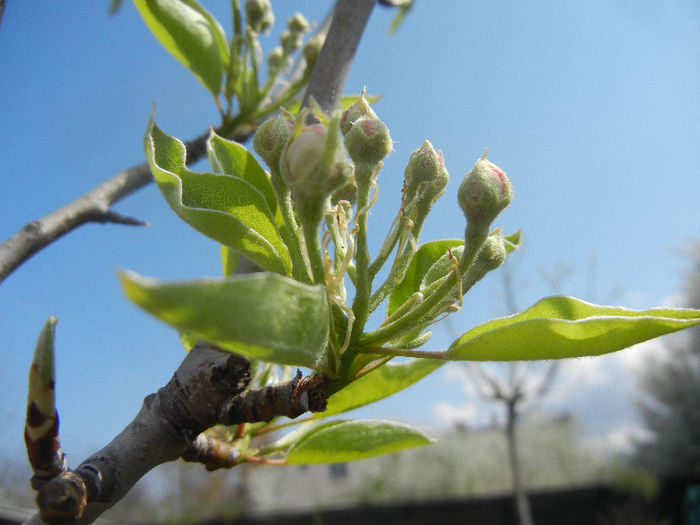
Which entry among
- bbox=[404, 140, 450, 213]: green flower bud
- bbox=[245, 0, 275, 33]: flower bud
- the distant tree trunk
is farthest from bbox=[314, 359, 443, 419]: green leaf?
the distant tree trunk

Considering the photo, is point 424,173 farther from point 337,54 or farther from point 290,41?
point 290,41

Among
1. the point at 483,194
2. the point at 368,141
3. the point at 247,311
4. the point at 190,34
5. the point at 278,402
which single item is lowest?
the point at 278,402

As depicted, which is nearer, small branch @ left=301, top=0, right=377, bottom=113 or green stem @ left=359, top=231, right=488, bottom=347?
green stem @ left=359, top=231, right=488, bottom=347

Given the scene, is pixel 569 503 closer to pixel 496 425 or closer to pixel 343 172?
pixel 496 425

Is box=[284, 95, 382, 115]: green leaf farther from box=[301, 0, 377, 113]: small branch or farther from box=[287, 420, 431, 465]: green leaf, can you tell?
box=[287, 420, 431, 465]: green leaf

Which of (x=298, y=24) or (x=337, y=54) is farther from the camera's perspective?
(x=298, y=24)

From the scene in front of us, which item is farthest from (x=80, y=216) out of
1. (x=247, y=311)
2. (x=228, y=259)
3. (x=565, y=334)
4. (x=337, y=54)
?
(x=565, y=334)

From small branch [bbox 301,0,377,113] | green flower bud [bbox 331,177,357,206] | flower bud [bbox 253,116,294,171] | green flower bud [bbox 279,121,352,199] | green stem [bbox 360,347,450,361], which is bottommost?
green stem [bbox 360,347,450,361]

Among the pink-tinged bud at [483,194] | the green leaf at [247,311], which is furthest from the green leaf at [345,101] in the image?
the green leaf at [247,311]
